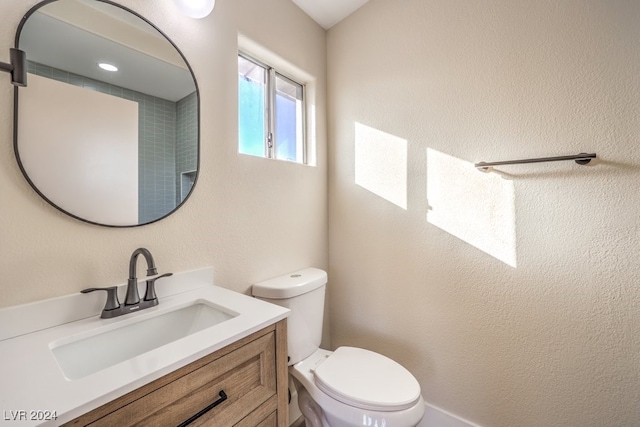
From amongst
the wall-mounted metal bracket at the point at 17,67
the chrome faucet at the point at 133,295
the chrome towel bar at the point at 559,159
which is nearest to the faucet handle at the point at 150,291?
the chrome faucet at the point at 133,295

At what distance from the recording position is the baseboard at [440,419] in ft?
4.23

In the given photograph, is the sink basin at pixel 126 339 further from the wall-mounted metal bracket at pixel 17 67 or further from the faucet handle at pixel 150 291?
the wall-mounted metal bracket at pixel 17 67

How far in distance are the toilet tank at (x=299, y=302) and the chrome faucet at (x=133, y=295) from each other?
47 centimetres

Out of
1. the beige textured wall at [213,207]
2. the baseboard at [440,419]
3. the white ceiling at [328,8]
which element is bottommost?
the baseboard at [440,419]

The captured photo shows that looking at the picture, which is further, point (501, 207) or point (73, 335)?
point (501, 207)

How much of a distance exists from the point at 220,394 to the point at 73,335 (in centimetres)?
44


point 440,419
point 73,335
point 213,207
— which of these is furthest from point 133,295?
point 440,419

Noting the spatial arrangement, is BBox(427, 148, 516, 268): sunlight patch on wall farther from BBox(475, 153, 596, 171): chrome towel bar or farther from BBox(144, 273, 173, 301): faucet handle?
BBox(144, 273, 173, 301): faucet handle

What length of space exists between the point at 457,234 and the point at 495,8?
1.04 meters

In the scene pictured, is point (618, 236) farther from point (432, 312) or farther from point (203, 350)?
point (203, 350)

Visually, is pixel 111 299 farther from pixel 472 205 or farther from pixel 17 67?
pixel 472 205

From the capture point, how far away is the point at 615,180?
3.13 ft

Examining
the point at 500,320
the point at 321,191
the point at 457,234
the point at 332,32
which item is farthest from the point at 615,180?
the point at 332,32

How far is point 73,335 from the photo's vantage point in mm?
706
